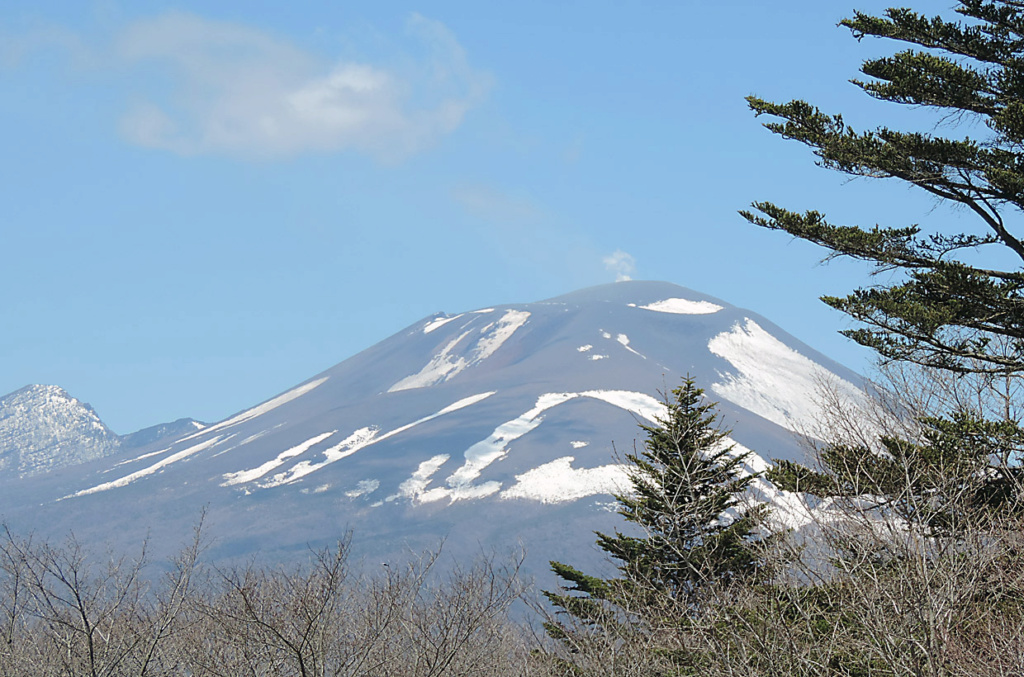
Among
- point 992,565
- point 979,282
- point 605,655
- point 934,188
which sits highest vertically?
point 934,188

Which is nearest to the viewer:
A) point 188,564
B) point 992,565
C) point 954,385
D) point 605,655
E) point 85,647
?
point 992,565

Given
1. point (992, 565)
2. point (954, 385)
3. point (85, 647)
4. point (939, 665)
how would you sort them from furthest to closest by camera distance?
point (85, 647) → point (954, 385) → point (992, 565) → point (939, 665)

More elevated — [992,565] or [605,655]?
[992,565]

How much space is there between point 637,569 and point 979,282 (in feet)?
31.4

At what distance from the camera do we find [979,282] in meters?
12.7

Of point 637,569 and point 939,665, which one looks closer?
point 939,665

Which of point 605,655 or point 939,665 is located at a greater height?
point 939,665

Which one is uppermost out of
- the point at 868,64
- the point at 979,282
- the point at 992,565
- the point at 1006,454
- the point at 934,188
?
the point at 868,64

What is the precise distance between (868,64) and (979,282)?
149 inches

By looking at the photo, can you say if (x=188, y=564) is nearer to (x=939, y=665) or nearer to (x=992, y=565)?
(x=939, y=665)

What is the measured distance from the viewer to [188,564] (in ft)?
47.9

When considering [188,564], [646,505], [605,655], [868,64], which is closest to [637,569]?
[646,505]

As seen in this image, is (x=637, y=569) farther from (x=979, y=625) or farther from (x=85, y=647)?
(x=85, y=647)

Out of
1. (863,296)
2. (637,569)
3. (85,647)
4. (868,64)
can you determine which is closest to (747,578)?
(637,569)
